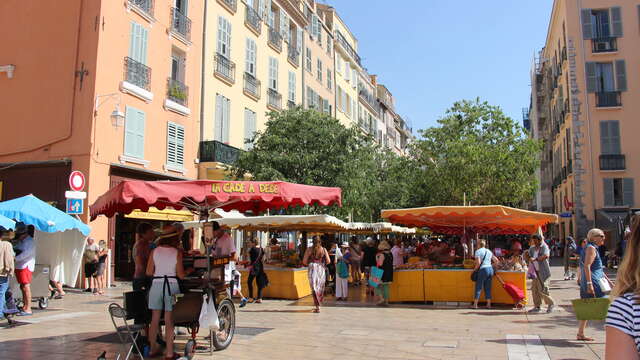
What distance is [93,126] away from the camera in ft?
59.6

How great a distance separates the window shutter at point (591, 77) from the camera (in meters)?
35.9

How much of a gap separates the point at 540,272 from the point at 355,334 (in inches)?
199

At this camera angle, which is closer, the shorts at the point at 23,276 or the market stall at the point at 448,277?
the shorts at the point at 23,276

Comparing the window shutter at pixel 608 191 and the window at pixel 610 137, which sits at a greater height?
the window at pixel 610 137

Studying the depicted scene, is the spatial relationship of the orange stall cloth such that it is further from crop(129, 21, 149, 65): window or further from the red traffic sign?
crop(129, 21, 149, 65): window

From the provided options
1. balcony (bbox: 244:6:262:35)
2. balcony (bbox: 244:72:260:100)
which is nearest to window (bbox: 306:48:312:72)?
balcony (bbox: 244:6:262:35)

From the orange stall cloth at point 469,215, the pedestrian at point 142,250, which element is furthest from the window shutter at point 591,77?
the pedestrian at point 142,250

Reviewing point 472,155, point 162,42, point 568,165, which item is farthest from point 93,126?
point 568,165

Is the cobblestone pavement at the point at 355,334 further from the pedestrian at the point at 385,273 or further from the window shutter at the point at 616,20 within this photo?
the window shutter at the point at 616,20

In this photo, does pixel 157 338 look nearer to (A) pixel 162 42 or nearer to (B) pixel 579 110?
(A) pixel 162 42

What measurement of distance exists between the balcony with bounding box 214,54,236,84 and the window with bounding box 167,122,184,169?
12.4 feet

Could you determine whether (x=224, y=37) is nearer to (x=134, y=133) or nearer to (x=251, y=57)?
(x=251, y=57)

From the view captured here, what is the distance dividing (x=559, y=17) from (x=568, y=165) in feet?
35.9

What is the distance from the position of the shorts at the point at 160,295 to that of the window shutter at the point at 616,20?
120 ft
